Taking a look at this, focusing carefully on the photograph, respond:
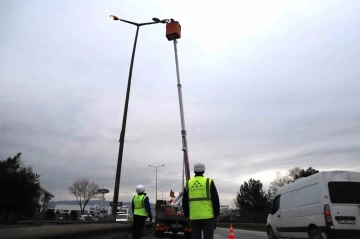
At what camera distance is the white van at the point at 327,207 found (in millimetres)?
10211

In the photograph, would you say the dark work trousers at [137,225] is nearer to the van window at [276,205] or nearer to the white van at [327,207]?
the white van at [327,207]

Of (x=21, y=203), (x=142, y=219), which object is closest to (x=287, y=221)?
(x=142, y=219)

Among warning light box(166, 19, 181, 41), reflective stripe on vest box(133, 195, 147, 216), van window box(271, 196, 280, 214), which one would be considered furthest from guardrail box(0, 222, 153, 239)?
warning light box(166, 19, 181, 41)

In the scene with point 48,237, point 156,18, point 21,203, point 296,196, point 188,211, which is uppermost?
point 156,18

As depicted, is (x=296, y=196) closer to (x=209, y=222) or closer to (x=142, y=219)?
(x=142, y=219)

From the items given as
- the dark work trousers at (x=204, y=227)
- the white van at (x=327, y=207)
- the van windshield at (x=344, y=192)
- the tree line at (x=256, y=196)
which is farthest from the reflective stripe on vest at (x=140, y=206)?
the tree line at (x=256, y=196)

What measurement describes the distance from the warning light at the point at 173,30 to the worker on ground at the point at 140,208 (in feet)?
24.8

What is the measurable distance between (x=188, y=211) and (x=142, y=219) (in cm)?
402

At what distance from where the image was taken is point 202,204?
5.89m

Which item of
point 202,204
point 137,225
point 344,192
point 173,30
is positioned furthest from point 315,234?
point 173,30

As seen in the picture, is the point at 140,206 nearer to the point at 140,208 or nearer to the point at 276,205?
the point at 140,208

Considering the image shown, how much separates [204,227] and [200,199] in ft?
1.61

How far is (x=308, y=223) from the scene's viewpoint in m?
11.4

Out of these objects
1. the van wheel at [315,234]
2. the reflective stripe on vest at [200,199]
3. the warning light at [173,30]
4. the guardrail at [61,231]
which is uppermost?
the warning light at [173,30]
